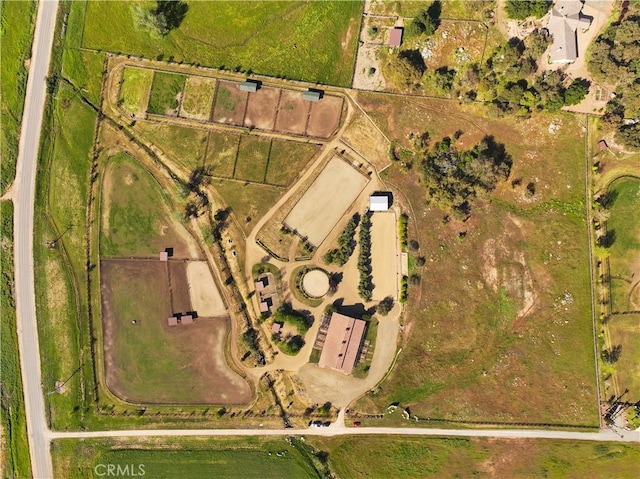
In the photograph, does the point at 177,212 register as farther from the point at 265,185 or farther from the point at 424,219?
the point at 424,219

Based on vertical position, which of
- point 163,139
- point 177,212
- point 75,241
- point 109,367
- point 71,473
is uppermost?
point 163,139

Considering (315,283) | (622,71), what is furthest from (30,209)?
(622,71)

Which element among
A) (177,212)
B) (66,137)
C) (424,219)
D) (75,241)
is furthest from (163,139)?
(424,219)

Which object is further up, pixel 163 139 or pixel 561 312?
pixel 163 139

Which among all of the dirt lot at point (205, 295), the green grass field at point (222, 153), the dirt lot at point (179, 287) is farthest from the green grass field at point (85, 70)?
the dirt lot at point (205, 295)

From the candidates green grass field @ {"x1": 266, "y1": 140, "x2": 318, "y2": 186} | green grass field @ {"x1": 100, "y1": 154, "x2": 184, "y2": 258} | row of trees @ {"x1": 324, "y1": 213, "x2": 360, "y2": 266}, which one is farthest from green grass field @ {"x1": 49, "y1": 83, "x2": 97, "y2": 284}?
row of trees @ {"x1": 324, "y1": 213, "x2": 360, "y2": 266}
